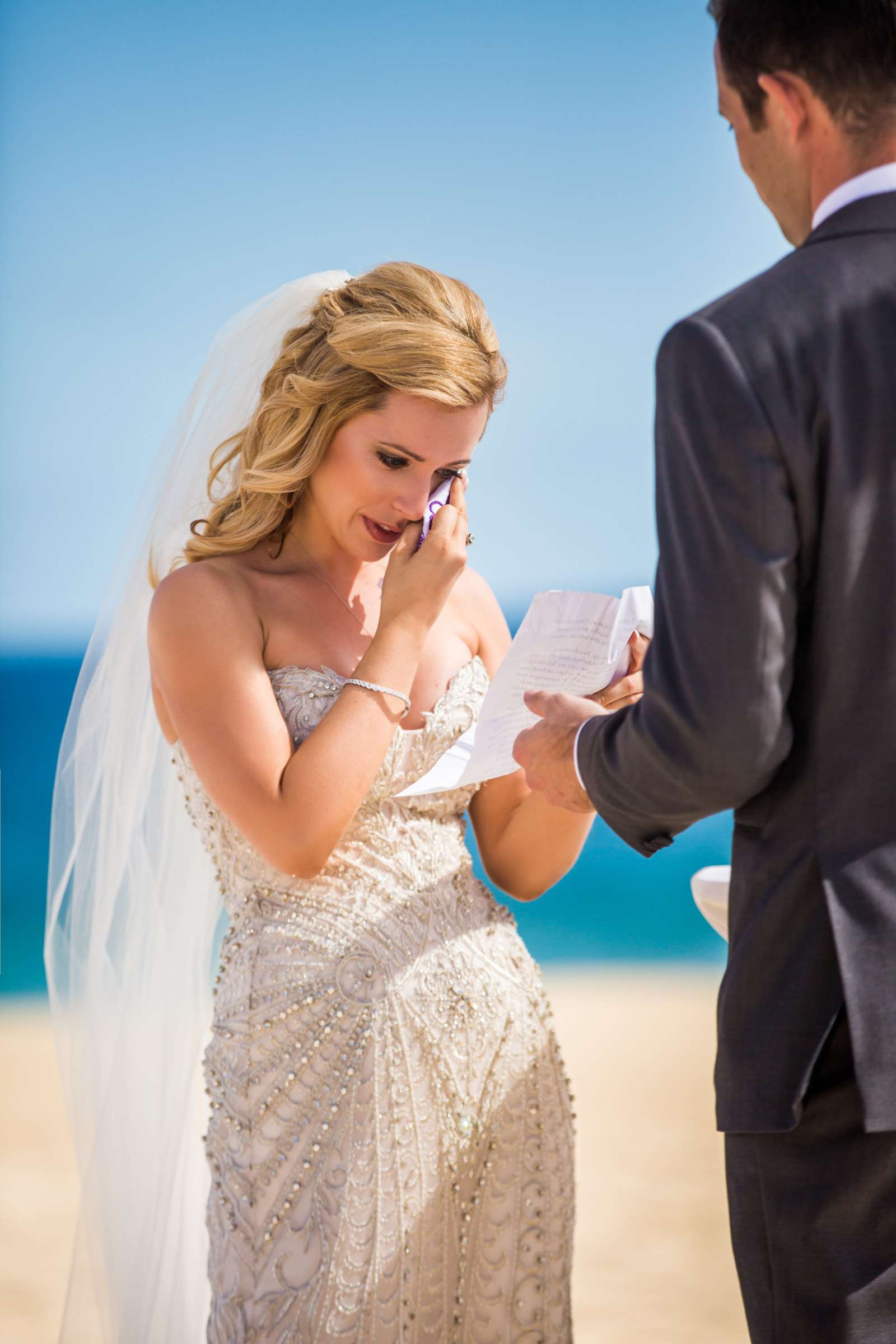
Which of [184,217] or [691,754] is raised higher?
[184,217]

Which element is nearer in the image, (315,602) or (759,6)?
(759,6)

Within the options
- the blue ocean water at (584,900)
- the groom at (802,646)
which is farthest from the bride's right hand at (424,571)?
the blue ocean water at (584,900)

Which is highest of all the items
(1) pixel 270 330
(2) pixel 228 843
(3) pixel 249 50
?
(3) pixel 249 50

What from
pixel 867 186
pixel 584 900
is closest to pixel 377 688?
pixel 867 186

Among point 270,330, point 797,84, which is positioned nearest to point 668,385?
point 797,84

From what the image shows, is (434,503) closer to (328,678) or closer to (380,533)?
(380,533)

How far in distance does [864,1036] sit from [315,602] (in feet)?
3.74

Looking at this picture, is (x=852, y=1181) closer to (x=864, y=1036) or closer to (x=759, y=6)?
(x=864, y=1036)

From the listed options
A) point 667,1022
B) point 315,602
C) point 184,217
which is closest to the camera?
point 315,602

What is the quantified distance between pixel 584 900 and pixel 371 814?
985 cm

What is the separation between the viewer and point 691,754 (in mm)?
1201

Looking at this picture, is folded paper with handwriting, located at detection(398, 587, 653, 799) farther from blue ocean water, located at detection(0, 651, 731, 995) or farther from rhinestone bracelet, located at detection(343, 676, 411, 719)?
blue ocean water, located at detection(0, 651, 731, 995)

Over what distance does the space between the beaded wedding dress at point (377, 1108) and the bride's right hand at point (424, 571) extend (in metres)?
0.16

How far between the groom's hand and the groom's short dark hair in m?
0.68
